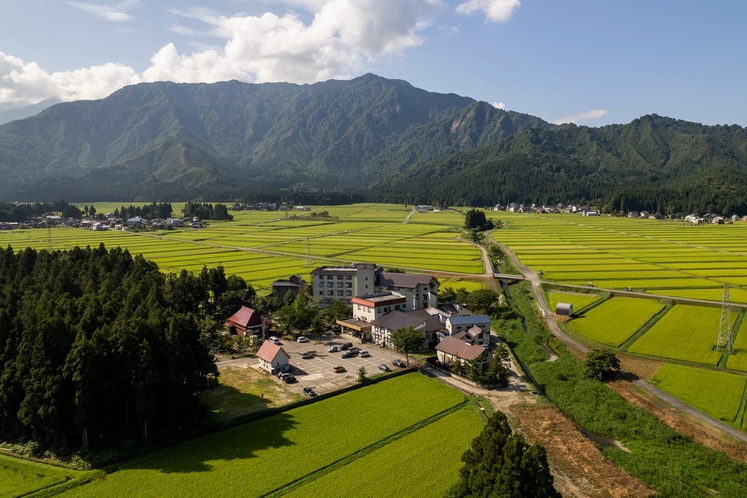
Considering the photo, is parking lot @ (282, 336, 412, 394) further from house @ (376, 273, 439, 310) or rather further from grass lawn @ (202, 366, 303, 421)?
house @ (376, 273, 439, 310)

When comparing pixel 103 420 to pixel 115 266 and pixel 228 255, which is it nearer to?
pixel 115 266

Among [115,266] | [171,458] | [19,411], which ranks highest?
[115,266]

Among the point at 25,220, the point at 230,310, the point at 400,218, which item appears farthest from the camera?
the point at 400,218

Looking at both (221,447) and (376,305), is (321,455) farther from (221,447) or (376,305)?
(376,305)

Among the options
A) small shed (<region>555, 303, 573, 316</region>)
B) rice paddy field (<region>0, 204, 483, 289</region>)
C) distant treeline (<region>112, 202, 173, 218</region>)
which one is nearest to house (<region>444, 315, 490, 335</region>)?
small shed (<region>555, 303, 573, 316</region>)

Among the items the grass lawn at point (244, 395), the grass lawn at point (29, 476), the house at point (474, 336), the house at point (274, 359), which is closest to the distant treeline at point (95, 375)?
the grass lawn at point (244, 395)

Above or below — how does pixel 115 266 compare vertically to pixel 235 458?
above

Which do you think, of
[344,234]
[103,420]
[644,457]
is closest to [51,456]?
[103,420]
